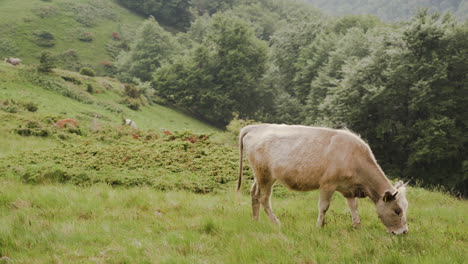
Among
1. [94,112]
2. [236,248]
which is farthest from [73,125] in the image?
[236,248]

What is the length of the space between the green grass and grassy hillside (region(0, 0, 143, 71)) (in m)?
51.8

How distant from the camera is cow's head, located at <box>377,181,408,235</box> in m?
5.78

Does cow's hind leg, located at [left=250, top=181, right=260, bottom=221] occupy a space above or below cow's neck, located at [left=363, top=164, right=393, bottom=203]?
below

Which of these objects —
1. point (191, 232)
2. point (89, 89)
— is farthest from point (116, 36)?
point (191, 232)

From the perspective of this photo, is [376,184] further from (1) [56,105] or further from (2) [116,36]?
(2) [116,36]

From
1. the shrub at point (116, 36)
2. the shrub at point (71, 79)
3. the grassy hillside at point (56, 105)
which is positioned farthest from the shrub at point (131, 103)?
the shrub at point (116, 36)

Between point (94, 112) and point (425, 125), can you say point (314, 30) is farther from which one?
point (94, 112)

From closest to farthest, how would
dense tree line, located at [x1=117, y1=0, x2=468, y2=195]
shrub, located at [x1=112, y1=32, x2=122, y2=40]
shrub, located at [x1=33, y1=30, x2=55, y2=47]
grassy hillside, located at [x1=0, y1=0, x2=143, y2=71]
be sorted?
1. dense tree line, located at [x1=117, y1=0, x2=468, y2=195]
2. grassy hillside, located at [x1=0, y1=0, x2=143, y2=71]
3. shrub, located at [x1=33, y1=30, x2=55, y2=47]
4. shrub, located at [x1=112, y1=32, x2=122, y2=40]

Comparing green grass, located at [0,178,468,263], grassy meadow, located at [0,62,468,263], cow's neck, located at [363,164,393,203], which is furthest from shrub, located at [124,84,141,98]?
cow's neck, located at [363,164,393,203]

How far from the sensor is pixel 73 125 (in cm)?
1977

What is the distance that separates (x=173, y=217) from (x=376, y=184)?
414 centimetres

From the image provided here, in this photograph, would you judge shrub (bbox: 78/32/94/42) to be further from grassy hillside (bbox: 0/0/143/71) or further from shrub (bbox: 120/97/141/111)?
shrub (bbox: 120/97/141/111)

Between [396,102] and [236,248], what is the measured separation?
2284 cm

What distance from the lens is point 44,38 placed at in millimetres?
57625
